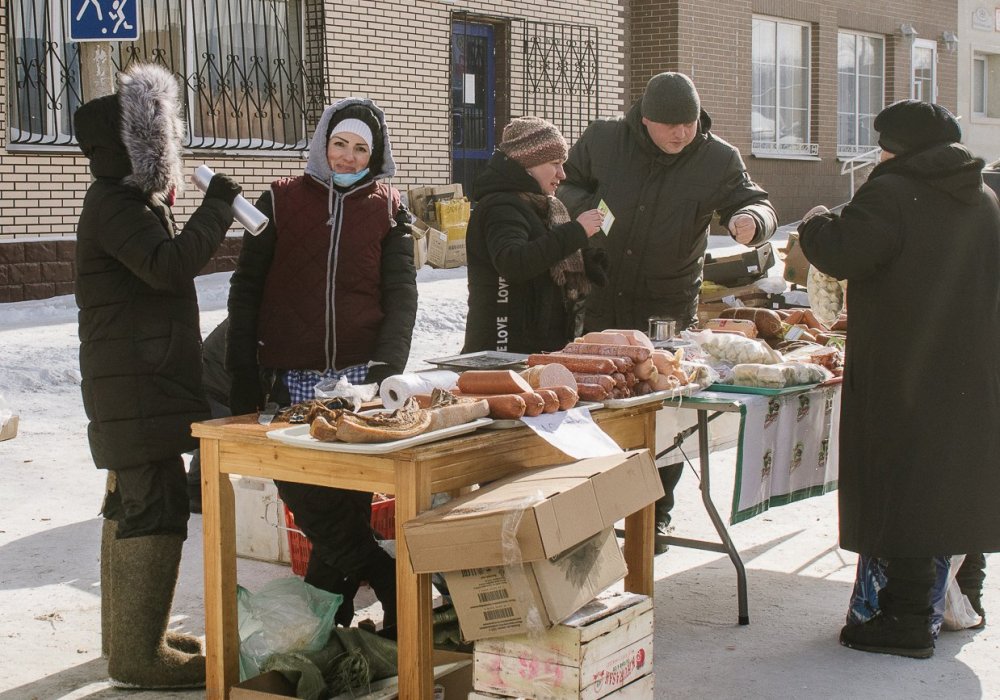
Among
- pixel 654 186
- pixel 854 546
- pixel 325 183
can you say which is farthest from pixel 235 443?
pixel 654 186

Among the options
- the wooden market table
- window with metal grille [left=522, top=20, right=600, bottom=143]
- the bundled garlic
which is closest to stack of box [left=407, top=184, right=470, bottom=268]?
window with metal grille [left=522, top=20, right=600, bottom=143]

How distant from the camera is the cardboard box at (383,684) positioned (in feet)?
12.4

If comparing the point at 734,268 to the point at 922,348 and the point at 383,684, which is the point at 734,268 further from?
the point at 383,684

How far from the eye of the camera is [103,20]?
18.2ft

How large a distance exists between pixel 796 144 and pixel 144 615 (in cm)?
1691

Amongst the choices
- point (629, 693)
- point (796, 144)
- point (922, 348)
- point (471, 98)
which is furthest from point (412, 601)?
point (796, 144)

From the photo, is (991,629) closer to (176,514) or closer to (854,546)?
(854,546)

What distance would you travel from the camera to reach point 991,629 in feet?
15.8

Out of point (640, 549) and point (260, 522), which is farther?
point (260, 522)

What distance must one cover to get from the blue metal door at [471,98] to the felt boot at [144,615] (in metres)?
11.0

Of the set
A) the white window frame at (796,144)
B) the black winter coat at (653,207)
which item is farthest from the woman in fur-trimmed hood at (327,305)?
the white window frame at (796,144)

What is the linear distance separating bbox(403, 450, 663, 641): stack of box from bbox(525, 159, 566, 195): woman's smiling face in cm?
192

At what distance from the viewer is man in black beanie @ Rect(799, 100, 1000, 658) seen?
14.5 feet

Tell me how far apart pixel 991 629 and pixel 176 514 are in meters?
3.03
